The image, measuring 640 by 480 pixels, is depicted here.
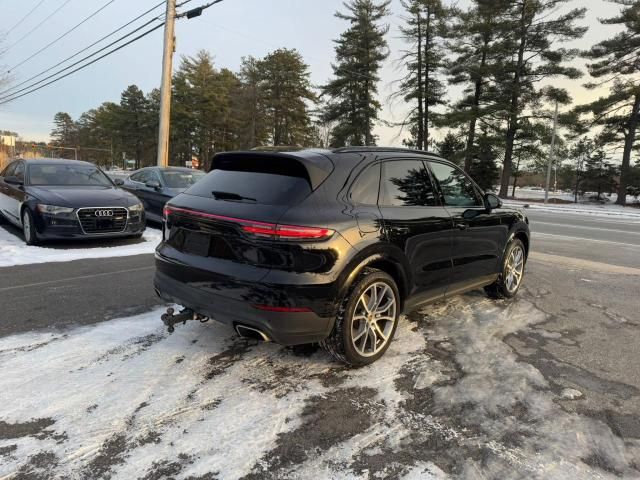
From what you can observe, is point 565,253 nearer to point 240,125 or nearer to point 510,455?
point 510,455

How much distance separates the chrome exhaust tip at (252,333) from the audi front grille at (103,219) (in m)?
5.52

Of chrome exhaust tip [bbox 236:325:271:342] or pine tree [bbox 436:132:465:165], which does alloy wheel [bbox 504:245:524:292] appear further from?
pine tree [bbox 436:132:465:165]

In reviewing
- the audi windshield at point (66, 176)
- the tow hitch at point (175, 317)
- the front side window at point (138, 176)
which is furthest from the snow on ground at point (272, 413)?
the front side window at point (138, 176)

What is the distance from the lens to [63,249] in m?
7.34

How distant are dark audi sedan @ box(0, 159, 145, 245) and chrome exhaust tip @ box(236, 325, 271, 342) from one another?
551 centimetres

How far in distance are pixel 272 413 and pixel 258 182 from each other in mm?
1591

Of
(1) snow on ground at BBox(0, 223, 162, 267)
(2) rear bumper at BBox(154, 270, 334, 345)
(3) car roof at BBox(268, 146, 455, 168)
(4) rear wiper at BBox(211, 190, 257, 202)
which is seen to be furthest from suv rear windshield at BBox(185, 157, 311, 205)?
(1) snow on ground at BBox(0, 223, 162, 267)

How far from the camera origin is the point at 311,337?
3039 millimetres

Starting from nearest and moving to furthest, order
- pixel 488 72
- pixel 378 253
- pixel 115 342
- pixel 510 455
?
pixel 510 455 → pixel 378 253 → pixel 115 342 → pixel 488 72

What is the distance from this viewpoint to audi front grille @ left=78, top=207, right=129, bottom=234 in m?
7.40

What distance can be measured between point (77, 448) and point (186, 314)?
4.06ft

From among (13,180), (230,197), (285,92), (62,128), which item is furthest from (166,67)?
(62,128)

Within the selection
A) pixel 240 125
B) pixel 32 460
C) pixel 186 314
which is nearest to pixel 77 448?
pixel 32 460

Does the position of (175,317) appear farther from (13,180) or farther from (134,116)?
(134,116)
